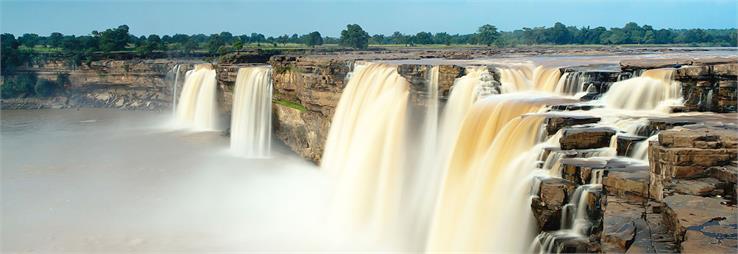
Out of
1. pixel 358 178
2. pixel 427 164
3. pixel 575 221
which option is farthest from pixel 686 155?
pixel 358 178

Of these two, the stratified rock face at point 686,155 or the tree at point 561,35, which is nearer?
the stratified rock face at point 686,155

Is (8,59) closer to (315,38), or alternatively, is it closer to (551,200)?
(315,38)

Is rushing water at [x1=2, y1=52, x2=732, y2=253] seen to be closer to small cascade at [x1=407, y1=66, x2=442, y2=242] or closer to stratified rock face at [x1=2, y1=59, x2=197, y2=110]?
small cascade at [x1=407, y1=66, x2=442, y2=242]

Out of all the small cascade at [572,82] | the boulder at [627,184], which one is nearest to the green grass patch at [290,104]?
the small cascade at [572,82]

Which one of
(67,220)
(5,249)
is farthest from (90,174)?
(5,249)

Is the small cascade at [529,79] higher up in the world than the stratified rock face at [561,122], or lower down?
higher up

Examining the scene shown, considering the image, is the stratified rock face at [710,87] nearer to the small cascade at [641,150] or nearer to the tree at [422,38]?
the small cascade at [641,150]
